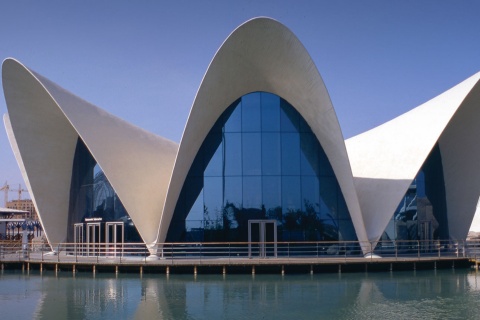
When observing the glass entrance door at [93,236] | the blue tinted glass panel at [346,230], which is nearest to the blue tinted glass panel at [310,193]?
the blue tinted glass panel at [346,230]

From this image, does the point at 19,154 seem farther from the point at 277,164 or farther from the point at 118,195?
the point at 277,164

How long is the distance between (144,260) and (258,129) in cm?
718

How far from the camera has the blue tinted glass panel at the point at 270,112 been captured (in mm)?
23844

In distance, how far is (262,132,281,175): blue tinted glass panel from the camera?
2355 centimetres

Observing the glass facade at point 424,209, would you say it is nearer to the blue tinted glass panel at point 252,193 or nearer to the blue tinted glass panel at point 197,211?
the blue tinted glass panel at point 252,193

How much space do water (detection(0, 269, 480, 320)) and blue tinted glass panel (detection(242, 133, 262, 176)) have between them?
5.55m

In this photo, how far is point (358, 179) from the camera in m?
25.7

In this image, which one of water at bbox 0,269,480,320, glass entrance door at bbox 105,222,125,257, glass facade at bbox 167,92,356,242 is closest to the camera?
water at bbox 0,269,480,320

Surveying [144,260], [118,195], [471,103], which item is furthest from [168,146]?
[471,103]

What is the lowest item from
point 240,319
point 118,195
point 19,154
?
point 240,319

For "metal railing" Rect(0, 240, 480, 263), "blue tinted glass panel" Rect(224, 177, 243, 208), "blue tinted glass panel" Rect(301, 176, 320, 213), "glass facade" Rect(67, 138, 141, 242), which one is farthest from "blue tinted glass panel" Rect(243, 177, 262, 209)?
"glass facade" Rect(67, 138, 141, 242)

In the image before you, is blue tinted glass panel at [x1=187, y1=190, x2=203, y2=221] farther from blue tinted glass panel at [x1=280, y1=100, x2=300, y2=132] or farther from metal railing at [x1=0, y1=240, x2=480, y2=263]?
blue tinted glass panel at [x1=280, y1=100, x2=300, y2=132]

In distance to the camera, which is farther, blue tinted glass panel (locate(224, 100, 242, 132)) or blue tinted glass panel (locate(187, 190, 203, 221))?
blue tinted glass panel (locate(224, 100, 242, 132))

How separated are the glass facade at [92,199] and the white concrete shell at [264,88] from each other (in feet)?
8.04
